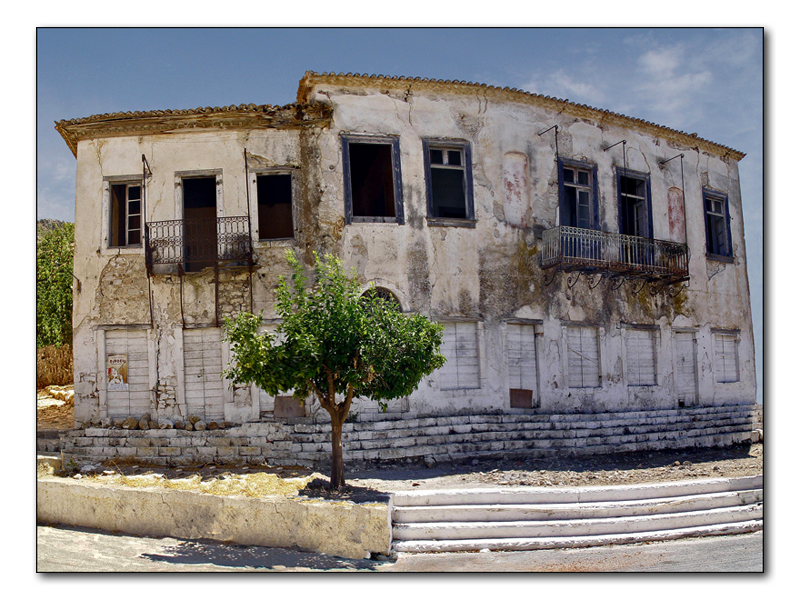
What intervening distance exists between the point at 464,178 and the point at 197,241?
18.3ft

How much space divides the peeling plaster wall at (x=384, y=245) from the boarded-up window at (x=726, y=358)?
3.28 metres

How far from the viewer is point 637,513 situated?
8.59 metres

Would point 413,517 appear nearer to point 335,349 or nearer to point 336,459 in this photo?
point 336,459

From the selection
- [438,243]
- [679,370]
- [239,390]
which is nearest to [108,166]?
[239,390]

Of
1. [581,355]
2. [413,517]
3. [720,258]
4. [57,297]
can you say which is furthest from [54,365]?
[720,258]

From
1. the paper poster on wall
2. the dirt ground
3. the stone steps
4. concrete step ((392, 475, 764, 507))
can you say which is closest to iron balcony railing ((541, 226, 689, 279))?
the dirt ground

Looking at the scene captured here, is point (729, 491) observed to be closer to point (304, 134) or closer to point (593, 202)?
point (593, 202)

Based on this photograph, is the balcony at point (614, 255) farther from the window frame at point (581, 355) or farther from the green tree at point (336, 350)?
the green tree at point (336, 350)

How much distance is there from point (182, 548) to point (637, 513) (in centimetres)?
552

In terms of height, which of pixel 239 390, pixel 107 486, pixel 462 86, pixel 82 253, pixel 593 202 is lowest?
pixel 107 486

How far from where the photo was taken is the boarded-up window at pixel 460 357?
1365 cm

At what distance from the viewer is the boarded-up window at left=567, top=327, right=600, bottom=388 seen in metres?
14.8

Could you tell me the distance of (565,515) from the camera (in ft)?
27.3

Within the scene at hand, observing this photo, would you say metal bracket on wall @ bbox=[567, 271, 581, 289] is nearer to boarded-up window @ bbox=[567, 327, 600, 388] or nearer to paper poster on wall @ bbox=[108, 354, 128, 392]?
boarded-up window @ bbox=[567, 327, 600, 388]
